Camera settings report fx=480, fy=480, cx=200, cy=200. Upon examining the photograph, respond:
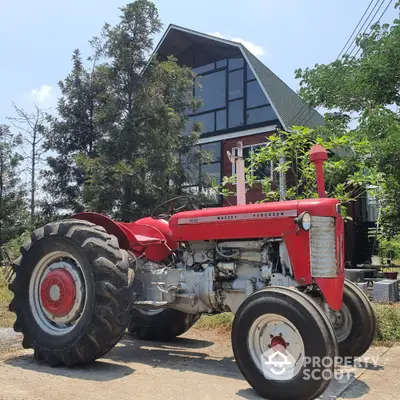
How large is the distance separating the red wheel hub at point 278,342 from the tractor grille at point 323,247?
0.70 metres

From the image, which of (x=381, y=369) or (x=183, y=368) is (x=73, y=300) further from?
(x=381, y=369)

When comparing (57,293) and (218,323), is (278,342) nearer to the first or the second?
(57,293)

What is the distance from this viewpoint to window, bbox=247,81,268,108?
55.9 ft

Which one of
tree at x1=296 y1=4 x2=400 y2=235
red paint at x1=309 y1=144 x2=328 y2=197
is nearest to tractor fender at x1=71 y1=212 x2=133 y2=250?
red paint at x1=309 y1=144 x2=328 y2=197

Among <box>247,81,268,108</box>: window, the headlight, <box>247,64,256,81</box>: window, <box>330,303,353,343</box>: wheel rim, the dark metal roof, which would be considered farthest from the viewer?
<box>247,64,256,81</box>: window

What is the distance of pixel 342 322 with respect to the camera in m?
5.11

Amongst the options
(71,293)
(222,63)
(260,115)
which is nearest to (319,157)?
(71,293)

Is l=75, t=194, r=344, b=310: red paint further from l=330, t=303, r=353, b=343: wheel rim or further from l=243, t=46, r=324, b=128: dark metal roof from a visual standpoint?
l=243, t=46, r=324, b=128: dark metal roof

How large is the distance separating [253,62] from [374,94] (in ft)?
20.7

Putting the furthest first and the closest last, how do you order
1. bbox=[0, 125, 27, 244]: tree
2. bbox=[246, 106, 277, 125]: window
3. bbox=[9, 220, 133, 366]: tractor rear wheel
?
bbox=[0, 125, 27, 244]: tree < bbox=[246, 106, 277, 125]: window < bbox=[9, 220, 133, 366]: tractor rear wheel

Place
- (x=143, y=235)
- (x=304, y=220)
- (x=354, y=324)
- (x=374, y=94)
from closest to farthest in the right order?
(x=304, y=220) < (x=354, y=324) < (x=143, y=235) < (x=374, y=94)

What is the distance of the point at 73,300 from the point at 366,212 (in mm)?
17999

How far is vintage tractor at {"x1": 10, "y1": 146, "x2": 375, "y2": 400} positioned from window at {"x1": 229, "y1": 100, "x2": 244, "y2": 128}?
1235cm

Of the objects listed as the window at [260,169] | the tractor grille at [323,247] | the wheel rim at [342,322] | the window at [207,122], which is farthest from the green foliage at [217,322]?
the window at [207,122]
